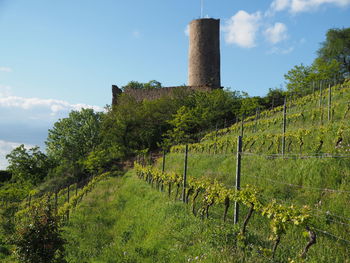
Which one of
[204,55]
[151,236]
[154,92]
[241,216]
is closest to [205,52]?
[204,55]

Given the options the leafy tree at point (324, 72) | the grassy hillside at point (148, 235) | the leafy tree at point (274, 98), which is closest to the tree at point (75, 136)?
the leafy tree at point (274, 98)

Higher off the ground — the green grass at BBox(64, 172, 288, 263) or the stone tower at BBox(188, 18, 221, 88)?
the stone tower at BBox(188, 18, 221, 88)

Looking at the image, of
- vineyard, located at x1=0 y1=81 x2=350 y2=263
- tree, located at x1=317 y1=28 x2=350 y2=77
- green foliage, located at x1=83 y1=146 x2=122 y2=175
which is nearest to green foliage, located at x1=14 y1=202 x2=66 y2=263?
vineyard, located at x1=0 y1=81 x2=350 y2=263

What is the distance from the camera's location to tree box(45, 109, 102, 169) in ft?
105

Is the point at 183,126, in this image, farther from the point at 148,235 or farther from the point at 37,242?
the point at 37,242

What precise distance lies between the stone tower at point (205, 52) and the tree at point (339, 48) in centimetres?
1218

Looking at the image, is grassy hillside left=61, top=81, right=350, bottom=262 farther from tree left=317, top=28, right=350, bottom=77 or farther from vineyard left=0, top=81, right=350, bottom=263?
tree left=317, top=28, right=350, bottom=77

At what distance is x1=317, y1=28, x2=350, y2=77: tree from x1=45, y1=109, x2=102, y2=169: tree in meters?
26.4

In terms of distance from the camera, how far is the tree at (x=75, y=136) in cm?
3200

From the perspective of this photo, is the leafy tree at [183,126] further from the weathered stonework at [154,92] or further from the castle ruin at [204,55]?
the castle ruin at [204,55]

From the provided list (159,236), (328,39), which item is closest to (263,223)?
(159,236)

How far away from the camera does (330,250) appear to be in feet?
12.4

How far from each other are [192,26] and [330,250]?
119ft

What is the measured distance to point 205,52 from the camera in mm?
36281
